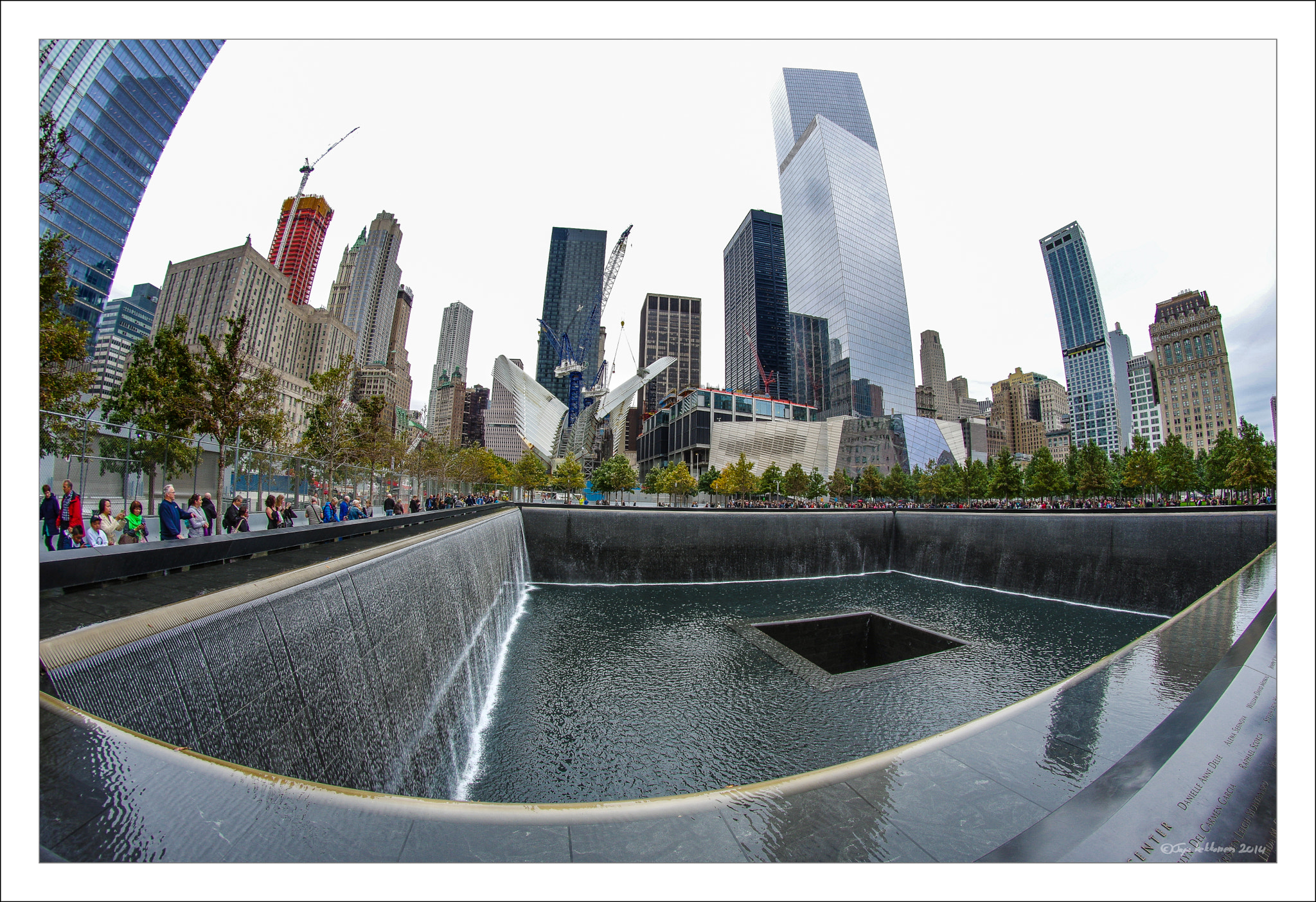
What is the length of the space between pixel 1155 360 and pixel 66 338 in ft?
111

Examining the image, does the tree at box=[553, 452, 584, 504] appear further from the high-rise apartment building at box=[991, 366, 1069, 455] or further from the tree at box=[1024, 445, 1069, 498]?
the high-rise apartment building at box=[991, 366, 1069, 455]

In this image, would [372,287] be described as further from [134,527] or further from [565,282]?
Answer: [134,527]

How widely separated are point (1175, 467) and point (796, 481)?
33560mm

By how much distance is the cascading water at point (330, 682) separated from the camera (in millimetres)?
2328

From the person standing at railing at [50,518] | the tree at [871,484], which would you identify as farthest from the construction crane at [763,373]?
the person standing at railing at [50,518]

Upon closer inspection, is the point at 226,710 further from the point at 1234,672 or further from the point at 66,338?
the point at 66,338

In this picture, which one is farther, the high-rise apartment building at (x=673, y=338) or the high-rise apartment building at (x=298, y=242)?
the high-rise apartment building at (x=673, y=338)

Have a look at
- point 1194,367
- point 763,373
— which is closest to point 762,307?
point 763,373

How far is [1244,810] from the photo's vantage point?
1.62 m

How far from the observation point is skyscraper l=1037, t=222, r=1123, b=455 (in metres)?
152

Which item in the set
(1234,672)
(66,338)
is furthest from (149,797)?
(66,338)

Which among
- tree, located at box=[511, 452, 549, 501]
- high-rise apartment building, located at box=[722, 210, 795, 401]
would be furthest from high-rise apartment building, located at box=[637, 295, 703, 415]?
tree, located at box=[511, 452, 549, 501]

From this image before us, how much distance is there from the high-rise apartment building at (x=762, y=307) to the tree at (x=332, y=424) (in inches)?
5308

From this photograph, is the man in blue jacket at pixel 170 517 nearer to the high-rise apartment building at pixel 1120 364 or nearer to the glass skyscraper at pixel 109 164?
the glass skyscraper at pixel 109 164
